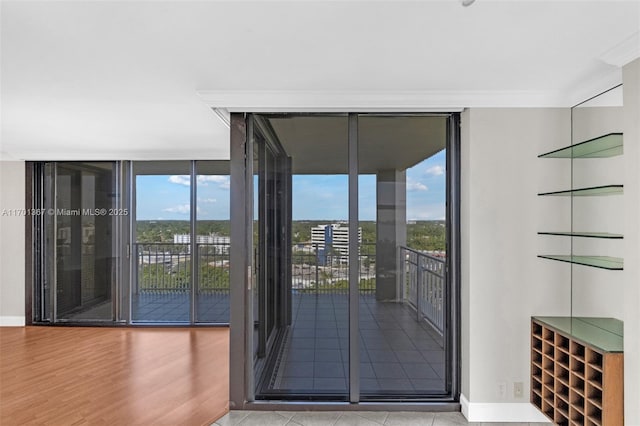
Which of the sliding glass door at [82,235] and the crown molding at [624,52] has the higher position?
the crown molding at [624,52]

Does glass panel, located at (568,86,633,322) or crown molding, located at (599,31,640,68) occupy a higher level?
crown molding, located at (599,31,640,68)

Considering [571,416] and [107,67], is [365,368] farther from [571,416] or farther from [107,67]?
[107,67]

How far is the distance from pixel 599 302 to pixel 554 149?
1.17 meters

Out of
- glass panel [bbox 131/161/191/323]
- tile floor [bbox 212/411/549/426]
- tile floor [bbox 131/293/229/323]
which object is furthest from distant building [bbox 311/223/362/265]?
glass panel [bbox 131/161/191/323]

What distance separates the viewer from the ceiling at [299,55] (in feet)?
5.01

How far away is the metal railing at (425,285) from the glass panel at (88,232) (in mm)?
4403

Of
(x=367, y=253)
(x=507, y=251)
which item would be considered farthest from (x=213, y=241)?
(x=507, y=251)

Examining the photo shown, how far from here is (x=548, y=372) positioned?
2367mm

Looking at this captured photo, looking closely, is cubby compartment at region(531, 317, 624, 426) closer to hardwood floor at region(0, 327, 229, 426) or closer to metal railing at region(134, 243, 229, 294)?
hardwood floor at region(0, 327, 229, 426)

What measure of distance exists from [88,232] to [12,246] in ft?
3.63

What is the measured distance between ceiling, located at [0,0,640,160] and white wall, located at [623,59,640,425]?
0.26 metres

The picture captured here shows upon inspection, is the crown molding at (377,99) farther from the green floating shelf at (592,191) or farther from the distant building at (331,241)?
the distant building at (331,241)

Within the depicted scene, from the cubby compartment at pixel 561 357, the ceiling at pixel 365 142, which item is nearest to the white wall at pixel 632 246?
the cubby compartment at pixel 561 357

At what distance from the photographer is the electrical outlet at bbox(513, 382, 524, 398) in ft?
8.48
